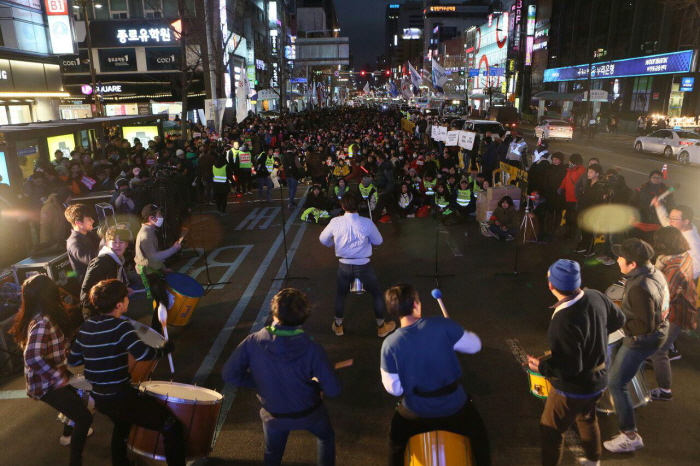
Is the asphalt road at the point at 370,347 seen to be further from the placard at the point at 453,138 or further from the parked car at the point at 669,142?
the parked car at the point at 669,142

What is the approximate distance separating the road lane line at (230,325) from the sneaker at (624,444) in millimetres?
4449

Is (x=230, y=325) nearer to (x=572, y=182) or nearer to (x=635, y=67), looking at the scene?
(x=572, y=182)

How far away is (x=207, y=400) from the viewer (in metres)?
4.11

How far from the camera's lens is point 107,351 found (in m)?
3.70

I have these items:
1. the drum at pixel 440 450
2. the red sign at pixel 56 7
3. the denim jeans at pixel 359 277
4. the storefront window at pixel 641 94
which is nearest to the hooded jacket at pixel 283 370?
the drum at pixel 440 450

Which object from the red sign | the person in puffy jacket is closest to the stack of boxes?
the person in puffy jacket

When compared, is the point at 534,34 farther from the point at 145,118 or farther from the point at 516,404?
the point at 516,404

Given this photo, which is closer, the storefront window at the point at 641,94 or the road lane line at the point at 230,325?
the road lane line at the point at 230,325

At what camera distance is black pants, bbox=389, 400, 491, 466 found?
3.44 m

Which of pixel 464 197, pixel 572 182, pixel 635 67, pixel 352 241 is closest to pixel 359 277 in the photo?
pixel 352 241

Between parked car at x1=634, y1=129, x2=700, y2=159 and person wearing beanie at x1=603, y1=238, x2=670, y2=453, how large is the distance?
951 inches

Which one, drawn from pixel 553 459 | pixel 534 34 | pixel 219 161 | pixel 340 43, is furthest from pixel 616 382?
pixel 534 34

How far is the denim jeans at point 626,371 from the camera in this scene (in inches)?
173

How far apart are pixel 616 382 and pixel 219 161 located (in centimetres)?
1207
